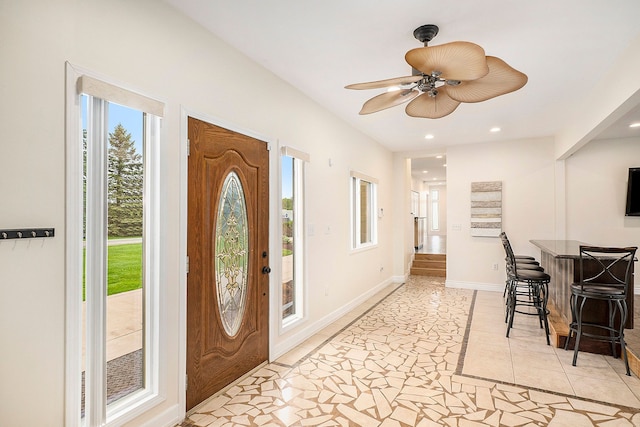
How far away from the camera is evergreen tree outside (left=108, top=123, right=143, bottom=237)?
2.00m

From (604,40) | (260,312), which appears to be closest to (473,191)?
(604,40)

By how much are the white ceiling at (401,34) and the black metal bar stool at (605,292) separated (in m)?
1.73

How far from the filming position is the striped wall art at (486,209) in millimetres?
6289

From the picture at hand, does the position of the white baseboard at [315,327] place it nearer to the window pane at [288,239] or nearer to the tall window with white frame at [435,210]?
Answer: the window pane at [288,239]

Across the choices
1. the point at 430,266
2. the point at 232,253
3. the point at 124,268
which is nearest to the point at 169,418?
the point at 124,268

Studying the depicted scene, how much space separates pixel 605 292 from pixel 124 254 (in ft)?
13.0

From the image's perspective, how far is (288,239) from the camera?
3.72 m

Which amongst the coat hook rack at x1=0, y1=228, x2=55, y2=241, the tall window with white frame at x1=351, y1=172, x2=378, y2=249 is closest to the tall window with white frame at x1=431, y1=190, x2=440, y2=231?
the tall window with white frame at x1=351, y1=172, x2=378, y2=249

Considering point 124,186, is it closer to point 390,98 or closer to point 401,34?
point 390,98

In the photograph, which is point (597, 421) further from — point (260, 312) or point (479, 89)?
point (260, 312)

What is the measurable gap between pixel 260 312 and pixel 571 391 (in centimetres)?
266

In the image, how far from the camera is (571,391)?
272cm

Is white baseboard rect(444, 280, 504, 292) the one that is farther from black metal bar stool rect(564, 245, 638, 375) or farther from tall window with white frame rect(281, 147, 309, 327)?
tall window with white frame rect(281, 147, 309, 327)

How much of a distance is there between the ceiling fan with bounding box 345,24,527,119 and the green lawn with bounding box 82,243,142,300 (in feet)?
5.71
